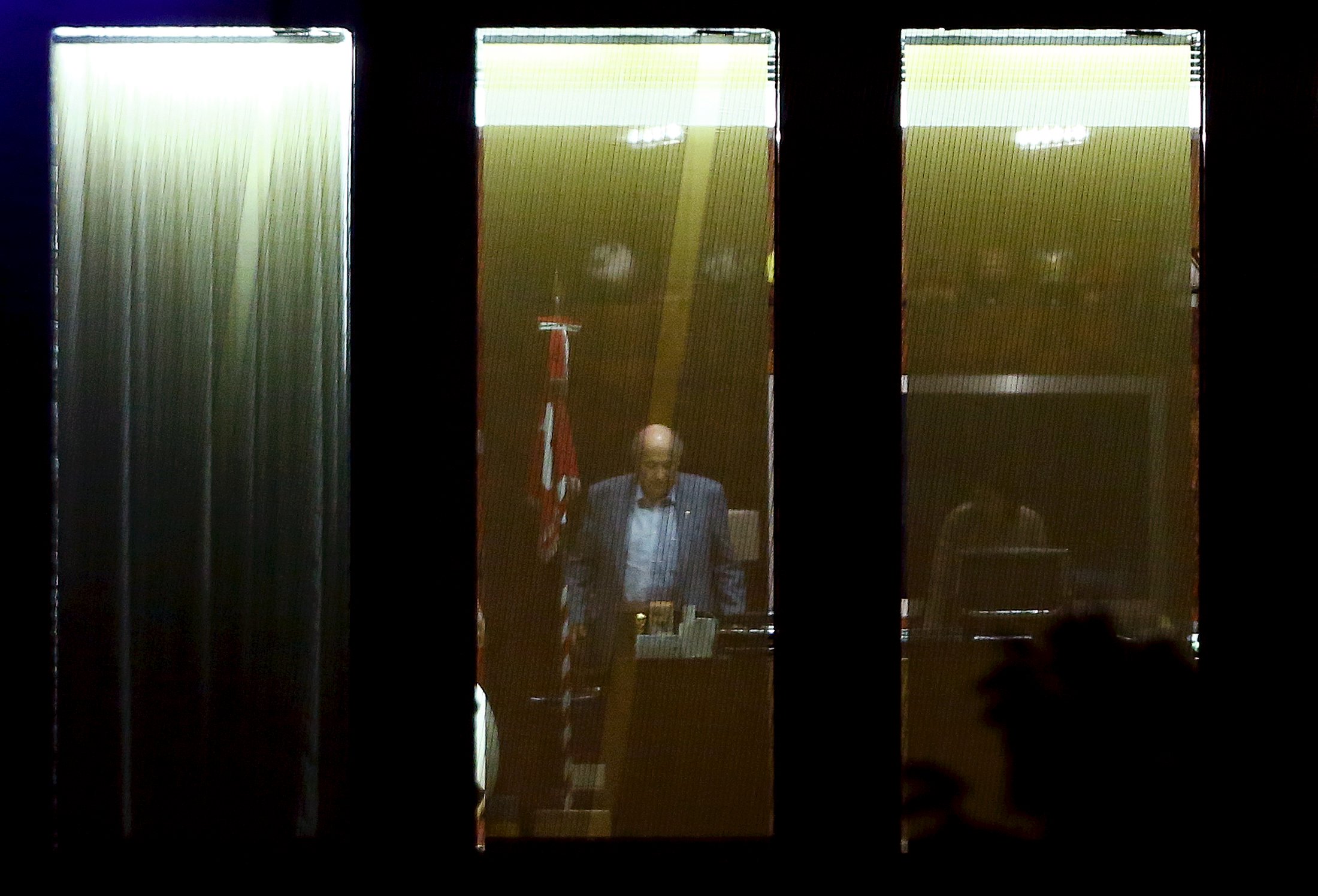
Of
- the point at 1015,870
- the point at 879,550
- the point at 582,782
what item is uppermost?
the point at 879,550

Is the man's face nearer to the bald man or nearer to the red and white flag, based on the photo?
the bald man

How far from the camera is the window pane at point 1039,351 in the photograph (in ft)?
17.8

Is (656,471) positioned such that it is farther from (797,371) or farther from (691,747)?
(691,747)

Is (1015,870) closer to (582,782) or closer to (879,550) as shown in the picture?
(879,550)

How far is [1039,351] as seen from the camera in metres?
5.46

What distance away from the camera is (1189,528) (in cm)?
545

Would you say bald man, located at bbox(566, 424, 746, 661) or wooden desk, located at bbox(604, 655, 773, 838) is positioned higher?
bald man, located at bbox(566, 424, 746, 661)

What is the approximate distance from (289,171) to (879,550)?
2881mm

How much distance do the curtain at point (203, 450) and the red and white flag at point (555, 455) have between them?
0.80 metres

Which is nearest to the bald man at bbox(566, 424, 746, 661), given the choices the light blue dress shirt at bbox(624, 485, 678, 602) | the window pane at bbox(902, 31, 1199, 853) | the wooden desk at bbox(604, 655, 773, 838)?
the light blue dress shirt at bbox(624, 485, 678, 602)

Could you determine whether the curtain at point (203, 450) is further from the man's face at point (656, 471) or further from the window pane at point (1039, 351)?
the window pane at point (1039, 351)

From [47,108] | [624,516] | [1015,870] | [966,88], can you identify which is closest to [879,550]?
[624,516]

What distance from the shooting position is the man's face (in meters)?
5.46

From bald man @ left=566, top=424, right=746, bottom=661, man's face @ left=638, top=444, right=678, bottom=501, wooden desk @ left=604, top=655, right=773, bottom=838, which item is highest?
man's face @ left=638, top=444, right=678, bottom=501
